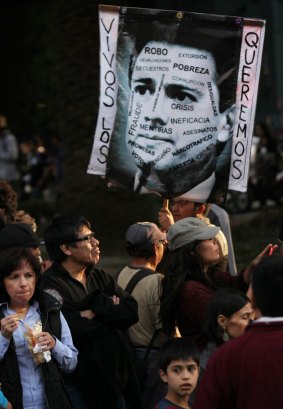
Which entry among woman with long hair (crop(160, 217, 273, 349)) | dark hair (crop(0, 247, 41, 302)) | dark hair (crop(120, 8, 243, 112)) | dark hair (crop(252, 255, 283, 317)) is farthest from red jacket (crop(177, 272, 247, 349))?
dark hair (crop(252, 255, 283, 317))

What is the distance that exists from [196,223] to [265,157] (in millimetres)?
13343

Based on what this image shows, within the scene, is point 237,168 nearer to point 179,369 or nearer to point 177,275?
point 177,275

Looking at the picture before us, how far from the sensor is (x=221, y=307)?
18.3ft

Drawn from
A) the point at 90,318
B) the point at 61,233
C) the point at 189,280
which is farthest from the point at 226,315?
the point at 61,233

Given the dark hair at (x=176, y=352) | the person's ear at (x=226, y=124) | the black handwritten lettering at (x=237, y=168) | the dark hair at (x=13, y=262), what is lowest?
the dark hair at (x=176, y=352)

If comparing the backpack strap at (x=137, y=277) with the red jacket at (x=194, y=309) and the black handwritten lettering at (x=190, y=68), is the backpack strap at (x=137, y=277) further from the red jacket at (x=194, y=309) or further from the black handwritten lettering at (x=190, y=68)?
the black handwritten lettering at (x=190, y=68)

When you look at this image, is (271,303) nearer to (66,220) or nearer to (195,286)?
(195,286)

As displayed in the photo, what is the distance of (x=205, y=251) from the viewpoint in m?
6.10

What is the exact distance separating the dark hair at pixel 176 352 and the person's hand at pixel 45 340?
0.59 metres

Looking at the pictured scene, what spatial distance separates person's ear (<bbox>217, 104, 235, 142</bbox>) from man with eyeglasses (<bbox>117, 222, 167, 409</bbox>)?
0.87m

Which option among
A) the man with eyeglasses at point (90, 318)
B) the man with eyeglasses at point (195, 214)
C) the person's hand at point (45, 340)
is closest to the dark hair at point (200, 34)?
the man with eyeglasses at point (195, 214)

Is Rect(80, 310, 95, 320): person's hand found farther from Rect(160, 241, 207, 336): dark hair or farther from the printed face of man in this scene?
the printed face of man

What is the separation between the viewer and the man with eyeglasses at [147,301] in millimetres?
6340

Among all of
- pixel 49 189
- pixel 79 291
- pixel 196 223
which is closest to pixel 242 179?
pixel 196 223
